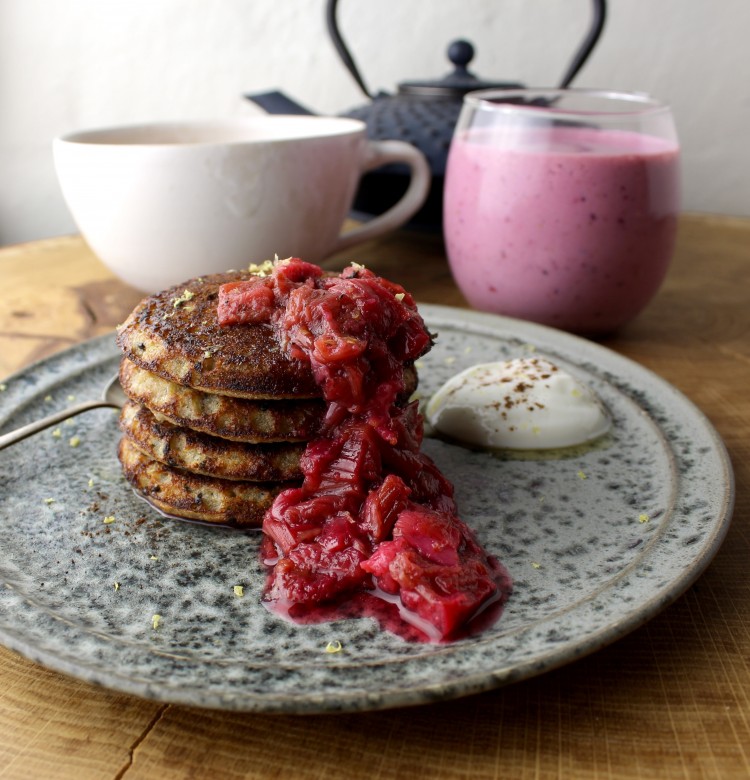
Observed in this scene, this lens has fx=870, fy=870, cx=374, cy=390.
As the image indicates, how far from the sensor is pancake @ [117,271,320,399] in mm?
1397

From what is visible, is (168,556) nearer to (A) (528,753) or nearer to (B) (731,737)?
(A) (528,753)

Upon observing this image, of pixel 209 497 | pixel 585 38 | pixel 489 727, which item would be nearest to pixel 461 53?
pixel 585 38

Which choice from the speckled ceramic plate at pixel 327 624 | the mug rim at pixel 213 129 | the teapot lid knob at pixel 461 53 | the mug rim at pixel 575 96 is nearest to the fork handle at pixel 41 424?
the speckled ceramic plate at pixel 327 624

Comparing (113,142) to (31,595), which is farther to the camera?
(113,142)

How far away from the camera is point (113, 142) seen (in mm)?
2580

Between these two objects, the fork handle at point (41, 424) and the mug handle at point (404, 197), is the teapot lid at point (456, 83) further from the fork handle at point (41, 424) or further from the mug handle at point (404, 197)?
the fork handle at point (41, 424)

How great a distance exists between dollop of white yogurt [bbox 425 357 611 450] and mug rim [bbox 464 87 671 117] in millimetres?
734

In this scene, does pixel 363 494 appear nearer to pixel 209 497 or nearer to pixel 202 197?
pixel 209 497

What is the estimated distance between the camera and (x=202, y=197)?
2.34 m

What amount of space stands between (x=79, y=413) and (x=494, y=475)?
83 cm

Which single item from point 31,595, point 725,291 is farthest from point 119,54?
point 31,595

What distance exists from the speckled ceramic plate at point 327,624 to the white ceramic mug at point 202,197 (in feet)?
1.88

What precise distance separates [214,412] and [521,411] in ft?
2.11

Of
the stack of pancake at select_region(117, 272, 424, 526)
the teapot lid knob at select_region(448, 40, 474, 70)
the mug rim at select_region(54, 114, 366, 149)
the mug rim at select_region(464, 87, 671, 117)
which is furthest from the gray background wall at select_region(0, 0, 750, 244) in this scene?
the stack of pancake at select_region(117, 272, 424, 526)
